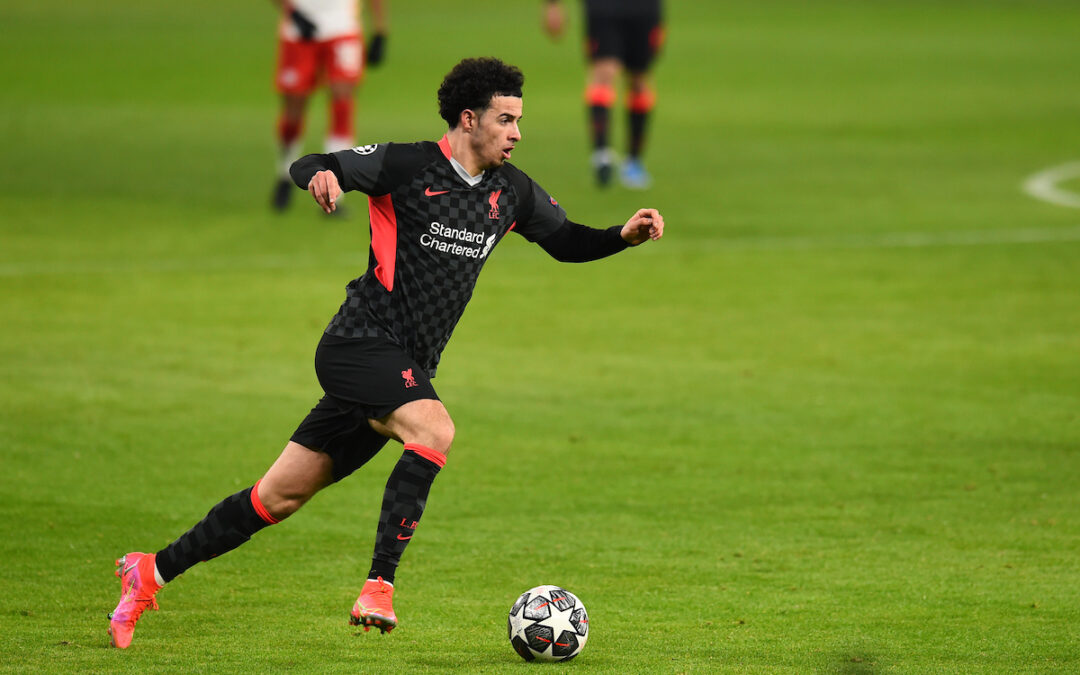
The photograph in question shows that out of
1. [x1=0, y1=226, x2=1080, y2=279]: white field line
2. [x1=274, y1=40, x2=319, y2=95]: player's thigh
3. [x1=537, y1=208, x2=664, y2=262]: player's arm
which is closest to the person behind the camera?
[x1=537, y1=208, x2=664, y2=262]: player's arm

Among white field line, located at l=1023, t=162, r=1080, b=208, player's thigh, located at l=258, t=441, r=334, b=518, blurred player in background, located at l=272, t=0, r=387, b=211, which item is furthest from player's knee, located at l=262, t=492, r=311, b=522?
white field line, located at l=1023, t=162, r=1080, b=208

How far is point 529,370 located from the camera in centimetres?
1030

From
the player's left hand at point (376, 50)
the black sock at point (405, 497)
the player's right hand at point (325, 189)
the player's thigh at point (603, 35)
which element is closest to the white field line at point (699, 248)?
the player's left hand at point (376, 50)

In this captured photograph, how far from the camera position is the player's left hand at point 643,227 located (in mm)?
6031

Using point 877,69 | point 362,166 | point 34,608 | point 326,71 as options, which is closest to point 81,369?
point 34,608

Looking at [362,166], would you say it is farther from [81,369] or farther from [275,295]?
[275,295]

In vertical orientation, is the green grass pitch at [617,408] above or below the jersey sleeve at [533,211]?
below

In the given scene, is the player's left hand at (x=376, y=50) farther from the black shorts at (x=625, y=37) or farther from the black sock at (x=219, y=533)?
the black sock at (x=219, y=533)

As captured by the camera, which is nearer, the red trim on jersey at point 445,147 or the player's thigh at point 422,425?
the player's thigh at point 422,425

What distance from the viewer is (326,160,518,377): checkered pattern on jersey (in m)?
5.83

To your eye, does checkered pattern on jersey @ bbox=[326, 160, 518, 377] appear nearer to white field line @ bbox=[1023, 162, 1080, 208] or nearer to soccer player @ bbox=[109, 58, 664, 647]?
soccer player @ bbox=[109, 58, 664, 647]

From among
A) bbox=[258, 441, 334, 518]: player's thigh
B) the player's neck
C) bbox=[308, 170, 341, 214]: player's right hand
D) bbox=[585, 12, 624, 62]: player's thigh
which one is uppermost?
bbox=[585, 12, 624, 62]: player's thigh

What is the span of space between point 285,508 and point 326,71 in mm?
10191

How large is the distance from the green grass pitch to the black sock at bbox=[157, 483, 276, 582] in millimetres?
277
